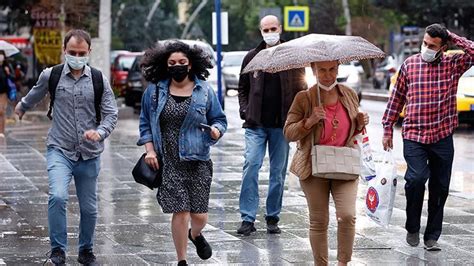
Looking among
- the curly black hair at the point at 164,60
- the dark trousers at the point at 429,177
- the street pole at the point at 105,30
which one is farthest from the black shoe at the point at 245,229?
the street pole at the point at 105,30

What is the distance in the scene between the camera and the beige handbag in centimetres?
763

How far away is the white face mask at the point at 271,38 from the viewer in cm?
980

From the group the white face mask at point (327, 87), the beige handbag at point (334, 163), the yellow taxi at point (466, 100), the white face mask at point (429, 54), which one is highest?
the white face mask at point (429, 54)

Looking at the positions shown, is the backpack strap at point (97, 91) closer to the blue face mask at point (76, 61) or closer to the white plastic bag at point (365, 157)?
the blue face mask at point (76, 61)

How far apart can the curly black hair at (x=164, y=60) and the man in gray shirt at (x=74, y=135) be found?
585 millimetres

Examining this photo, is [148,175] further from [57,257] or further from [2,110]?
[2,110]

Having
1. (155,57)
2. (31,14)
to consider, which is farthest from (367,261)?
(31,14)

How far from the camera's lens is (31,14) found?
3728cm

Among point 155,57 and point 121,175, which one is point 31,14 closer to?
point 121,175

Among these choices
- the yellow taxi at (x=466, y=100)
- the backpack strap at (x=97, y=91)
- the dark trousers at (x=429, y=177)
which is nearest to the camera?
the backpack strap at (x=97, y=91)

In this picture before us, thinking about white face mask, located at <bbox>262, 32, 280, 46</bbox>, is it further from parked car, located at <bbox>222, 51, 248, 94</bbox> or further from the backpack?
parked car, located at <bbox>222, 51, 248, 94</bbox>

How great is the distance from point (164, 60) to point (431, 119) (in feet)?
7.56

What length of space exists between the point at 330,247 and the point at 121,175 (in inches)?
237

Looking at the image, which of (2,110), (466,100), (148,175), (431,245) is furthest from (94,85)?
(466,100)
